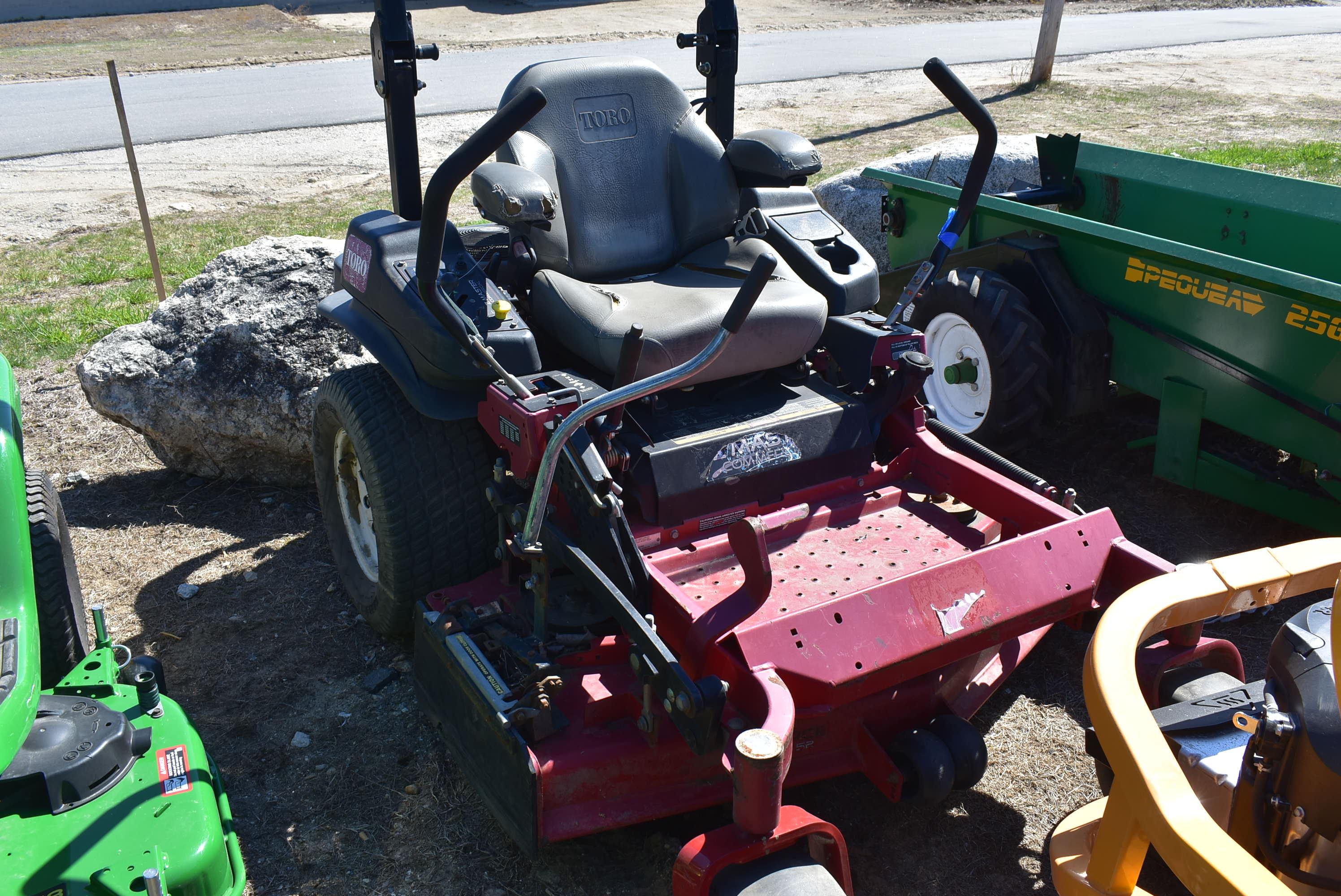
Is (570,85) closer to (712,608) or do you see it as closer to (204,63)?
(712,608)

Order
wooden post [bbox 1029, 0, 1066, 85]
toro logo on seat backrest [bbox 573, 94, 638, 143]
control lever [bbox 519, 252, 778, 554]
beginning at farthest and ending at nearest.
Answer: wooden post [bbox 1029, 0, 1066, 85]
toro logo on seat backrest [bbox 573, 94, 638, 143]
control lever [bbox 519, 252, 778, 554]

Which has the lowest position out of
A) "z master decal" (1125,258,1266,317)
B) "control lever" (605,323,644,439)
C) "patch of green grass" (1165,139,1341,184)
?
"patch of green grass" (1165,139,1341,184)

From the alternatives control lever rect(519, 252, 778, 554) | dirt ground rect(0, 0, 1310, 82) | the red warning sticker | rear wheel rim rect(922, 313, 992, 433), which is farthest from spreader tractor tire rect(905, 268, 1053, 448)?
dirt ground rect(0, 0, 1310, 82)

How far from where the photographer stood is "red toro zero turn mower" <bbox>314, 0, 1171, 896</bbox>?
2.38m

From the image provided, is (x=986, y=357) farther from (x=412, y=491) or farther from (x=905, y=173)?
(x=905, y=173)

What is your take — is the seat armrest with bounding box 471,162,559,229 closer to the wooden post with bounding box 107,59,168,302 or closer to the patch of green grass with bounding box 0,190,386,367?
the wooden post with bounding box 107,59,168,302

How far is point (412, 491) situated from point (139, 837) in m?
1.15

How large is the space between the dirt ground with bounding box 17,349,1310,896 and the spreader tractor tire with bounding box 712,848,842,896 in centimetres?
44

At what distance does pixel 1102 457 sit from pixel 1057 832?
8.59ft

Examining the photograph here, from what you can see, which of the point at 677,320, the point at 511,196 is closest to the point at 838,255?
the point at 677,320

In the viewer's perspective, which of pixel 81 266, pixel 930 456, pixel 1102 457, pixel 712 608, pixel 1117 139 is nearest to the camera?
pixel 712 608

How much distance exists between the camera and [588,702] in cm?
253

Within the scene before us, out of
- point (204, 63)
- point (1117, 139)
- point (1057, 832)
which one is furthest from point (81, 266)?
point (204, 63)

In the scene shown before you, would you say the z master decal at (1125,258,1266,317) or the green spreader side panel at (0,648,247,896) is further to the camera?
the z master decal at (1125,258,1266,317)
